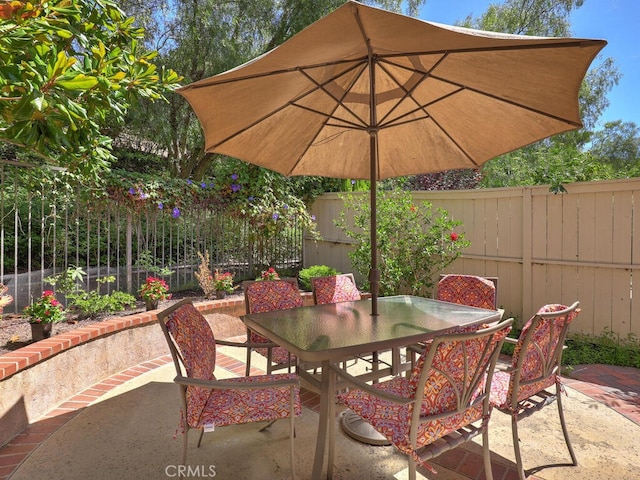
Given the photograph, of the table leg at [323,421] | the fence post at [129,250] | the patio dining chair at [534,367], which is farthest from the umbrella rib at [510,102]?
Answer: the fence post at [129,250]

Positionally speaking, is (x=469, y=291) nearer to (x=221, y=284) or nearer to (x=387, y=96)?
(x=387, y=96)

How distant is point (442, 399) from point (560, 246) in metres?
3.55

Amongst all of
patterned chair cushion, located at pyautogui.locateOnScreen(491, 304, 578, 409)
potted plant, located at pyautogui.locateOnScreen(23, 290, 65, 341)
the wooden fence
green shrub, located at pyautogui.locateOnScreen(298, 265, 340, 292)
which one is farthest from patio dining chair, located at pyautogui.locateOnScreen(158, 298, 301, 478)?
the wooden fence

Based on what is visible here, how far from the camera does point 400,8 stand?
829cm

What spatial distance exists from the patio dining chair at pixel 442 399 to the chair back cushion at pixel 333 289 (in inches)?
59.9

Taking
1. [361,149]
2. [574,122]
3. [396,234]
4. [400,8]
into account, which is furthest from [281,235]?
[400,8]

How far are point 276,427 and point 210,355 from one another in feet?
2.59

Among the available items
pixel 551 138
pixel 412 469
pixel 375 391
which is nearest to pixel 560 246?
pixel 375 391

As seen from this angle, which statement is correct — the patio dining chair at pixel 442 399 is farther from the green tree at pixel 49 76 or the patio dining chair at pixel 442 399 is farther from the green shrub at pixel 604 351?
the green shrub at pixel 604 351

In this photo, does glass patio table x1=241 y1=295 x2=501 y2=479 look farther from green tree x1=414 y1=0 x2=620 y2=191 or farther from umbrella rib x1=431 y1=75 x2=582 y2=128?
green tree x1=414 y1=0 x2=620 y2=191

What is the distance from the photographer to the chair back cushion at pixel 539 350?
6.56ft

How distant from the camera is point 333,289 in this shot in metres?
3.53

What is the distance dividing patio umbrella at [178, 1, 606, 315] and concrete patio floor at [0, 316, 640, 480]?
44.9 inches

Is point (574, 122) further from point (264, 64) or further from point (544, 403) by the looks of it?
point (264, 64)
